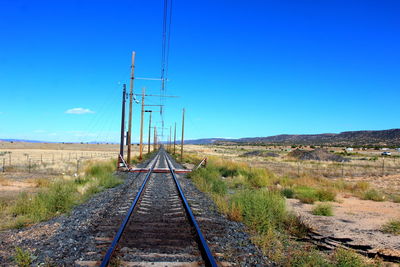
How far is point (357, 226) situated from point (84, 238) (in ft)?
26.7

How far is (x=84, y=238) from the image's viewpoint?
25.0 feet

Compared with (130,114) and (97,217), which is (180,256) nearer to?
(97,217)

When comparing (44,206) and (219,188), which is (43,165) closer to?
(219,188)

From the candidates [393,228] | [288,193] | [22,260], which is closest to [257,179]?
[288,193]

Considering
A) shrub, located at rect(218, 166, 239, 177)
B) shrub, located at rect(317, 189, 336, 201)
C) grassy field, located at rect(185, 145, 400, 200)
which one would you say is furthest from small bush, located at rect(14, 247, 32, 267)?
shrub, located at rect(218, 166, 239, 177)

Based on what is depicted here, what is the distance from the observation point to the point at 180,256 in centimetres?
646

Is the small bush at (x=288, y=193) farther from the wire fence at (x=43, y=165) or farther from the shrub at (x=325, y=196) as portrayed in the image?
the wire fence at (x=43, y=165)

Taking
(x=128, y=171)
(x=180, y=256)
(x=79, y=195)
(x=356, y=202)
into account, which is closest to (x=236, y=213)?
(x=180, y=256)

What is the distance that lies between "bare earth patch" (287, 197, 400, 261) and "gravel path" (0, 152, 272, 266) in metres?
2.33

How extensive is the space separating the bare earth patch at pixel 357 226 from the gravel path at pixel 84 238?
2334 millimetres

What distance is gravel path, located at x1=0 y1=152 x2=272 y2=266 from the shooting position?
6422mm

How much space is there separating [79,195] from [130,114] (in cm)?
1676

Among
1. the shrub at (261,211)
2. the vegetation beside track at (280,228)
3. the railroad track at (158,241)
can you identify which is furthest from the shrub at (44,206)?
the shrub at (261,211)

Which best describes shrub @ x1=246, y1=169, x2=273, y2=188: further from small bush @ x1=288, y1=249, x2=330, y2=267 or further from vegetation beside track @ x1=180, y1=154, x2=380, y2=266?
small bush @ x1=288, y1=249, x2=330, y2=267
